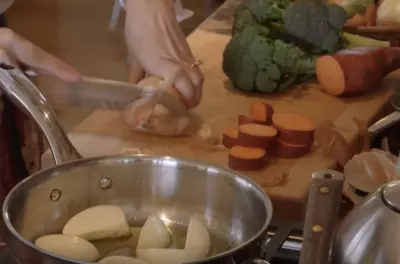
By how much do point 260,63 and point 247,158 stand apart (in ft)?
1.09

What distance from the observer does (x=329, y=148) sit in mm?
1145

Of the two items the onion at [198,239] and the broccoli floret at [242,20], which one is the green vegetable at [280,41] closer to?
the broccoli floret at [242,20]

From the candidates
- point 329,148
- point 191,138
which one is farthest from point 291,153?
point 191,138

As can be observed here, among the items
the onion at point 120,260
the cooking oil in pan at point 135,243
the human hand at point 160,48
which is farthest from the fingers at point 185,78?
the onion at point 120,260

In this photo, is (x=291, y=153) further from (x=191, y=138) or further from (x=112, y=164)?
(x=112, y=164)

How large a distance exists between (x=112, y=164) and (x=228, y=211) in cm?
14

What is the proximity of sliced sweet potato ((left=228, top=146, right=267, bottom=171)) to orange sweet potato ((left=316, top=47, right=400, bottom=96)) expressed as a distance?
33 centimetres

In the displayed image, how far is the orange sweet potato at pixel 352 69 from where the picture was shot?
1352 millimetres

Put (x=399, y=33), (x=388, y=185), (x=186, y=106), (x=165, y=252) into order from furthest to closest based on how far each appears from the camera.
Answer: (x=399, y=33)
(x=186, y=106)
(x=165, y=252)
(x=388, y=185)

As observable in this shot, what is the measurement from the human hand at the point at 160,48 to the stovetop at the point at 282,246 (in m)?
0.47

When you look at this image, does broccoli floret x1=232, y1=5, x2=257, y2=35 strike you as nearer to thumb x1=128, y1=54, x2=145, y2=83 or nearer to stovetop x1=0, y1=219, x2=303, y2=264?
thumb x1=128, y1=54, x2=145, y2=83

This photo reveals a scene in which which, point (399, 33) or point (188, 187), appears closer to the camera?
point (188, 187)

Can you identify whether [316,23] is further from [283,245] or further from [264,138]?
[283,245]

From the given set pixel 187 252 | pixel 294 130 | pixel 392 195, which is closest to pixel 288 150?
pixel 294 130
